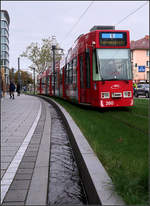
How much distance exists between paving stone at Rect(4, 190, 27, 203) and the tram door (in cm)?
1082

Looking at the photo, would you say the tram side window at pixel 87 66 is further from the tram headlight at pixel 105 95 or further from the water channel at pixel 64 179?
the water channel at pixel 64 179

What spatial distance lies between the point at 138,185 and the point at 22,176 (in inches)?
86.5

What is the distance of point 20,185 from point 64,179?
71 centimetres

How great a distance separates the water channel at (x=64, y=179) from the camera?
Result: 12.3ft

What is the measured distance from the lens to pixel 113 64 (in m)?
13.8

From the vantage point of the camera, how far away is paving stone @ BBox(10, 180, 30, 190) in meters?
4.00

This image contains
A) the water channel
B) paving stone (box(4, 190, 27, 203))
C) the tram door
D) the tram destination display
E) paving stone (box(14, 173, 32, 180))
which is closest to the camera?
paving stone (box(4, 190, 27, 203))

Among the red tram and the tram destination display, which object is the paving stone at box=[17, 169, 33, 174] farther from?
the tram destination display

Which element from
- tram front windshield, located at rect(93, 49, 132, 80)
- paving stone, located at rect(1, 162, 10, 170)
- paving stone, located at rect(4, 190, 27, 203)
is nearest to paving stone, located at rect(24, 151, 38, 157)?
paving stone, located at rect(1, 162, 10, 170)

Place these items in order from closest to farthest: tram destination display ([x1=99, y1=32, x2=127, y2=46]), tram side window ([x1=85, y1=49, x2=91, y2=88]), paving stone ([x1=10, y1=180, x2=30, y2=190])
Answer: paving stone ([x1=10, y1=180, x2=30, y2=190])
tram destination display ([x1=99, y1=32, x2=127, y2=46])
tram side window ([x1=85, y1=49, x2=91, y2=88])

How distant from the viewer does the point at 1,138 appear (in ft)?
26.3

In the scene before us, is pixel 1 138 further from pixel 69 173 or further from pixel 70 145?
pixel 69 173

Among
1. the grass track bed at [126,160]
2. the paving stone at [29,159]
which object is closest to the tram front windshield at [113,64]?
the grass track bed at [126,160]

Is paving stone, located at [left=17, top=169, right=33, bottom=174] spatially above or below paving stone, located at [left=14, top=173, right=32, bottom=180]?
above
